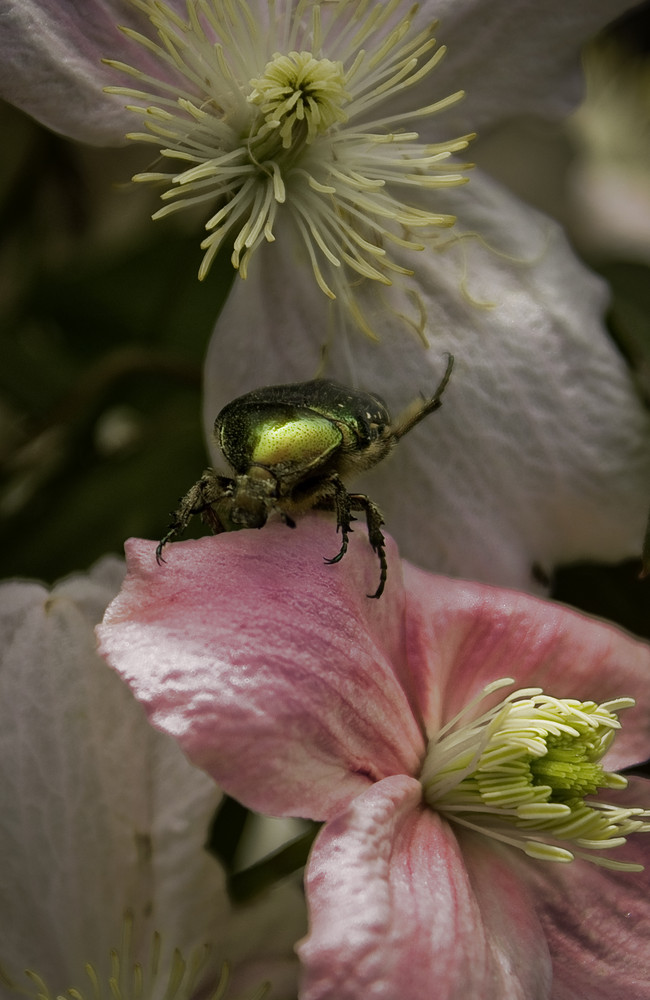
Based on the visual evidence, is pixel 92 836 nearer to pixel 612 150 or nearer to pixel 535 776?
pixel 535 776

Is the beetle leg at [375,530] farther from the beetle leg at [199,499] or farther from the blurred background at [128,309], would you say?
the blurred background at [128,309]

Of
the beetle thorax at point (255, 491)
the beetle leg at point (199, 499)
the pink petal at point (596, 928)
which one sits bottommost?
the pink petal at point (596, 928)

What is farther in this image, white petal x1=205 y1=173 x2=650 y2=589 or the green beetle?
white petal x1=205 y1=173 x2=650 y2=589

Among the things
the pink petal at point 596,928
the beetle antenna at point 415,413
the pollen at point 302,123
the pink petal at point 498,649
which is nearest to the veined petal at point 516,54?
the pollen at point 302,123

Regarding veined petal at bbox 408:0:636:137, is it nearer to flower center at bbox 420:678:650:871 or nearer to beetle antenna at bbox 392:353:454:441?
beetle antenna at bbox 392:353:454:441

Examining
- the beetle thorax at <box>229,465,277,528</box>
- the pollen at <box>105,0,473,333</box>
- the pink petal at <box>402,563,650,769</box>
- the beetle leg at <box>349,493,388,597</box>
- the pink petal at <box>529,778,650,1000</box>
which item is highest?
the pollen at <box>105,0,473,333</box>

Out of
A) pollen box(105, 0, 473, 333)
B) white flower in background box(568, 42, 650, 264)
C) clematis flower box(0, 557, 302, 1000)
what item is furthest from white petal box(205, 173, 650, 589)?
white flower in background box(568, 42, 650, 264)

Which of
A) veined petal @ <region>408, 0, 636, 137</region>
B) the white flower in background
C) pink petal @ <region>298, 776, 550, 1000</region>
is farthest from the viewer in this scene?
the white flower in background
